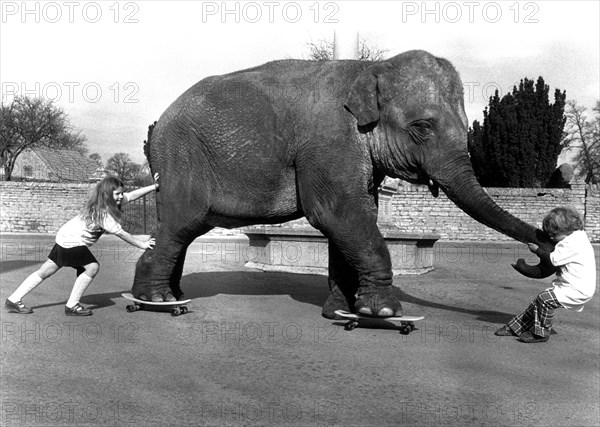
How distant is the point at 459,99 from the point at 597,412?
7.54 ft

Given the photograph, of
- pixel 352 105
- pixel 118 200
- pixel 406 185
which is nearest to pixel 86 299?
pixel 118 200

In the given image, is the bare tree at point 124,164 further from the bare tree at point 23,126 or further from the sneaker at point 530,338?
the sneaker at point 530,338

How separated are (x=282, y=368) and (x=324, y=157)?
1.63 m

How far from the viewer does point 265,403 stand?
308 centimetres

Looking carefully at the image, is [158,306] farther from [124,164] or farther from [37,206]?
[124,164]

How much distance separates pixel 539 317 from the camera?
4590mm

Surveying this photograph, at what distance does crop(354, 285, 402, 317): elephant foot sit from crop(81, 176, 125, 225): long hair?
2.15 meters

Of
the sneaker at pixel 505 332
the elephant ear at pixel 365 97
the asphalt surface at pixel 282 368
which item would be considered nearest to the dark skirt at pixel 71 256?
the asphalt surface at pixel 282 368

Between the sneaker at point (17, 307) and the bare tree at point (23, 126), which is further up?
the bare tree at point (23, 126)

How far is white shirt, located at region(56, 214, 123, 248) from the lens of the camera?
5191mm

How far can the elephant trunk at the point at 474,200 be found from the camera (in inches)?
174

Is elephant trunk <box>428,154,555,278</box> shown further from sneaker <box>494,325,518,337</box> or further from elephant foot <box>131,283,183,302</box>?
elephant foot <box>131,283,183,302</box>

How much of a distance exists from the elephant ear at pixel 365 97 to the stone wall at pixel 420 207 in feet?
67.0

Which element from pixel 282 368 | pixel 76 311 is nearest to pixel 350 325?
pixel 282 368
